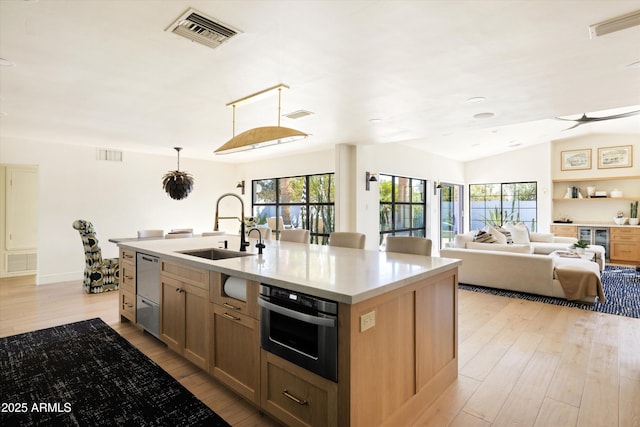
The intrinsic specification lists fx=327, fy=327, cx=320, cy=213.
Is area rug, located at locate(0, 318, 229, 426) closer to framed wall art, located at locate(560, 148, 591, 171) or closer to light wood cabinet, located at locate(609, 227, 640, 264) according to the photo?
light wood cabinet, located at locate(609, 227, 640, 264)

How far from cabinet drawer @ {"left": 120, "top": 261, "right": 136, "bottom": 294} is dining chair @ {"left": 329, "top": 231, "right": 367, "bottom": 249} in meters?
2.15

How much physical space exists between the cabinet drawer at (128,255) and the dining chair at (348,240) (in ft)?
6.99

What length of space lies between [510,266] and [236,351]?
4.38 metres

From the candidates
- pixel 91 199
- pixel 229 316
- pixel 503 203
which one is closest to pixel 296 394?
pixel 229 316

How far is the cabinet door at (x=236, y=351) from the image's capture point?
201 cm

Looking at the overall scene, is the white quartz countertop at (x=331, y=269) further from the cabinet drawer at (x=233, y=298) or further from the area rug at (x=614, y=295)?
the area rug at (x=614, y=295)

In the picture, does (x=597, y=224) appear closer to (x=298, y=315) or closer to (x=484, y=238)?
(x=484, y=238)

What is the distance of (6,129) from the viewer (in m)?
4.88

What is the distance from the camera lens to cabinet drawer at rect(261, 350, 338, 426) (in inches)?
63.1

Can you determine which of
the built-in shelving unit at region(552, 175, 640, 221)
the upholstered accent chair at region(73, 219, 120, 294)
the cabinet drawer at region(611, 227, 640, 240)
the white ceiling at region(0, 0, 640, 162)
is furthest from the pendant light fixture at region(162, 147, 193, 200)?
the cabinet drawer at region(611, 227, 640, 240)

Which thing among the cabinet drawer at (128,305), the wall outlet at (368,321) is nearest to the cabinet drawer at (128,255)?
→ the cabinet drawer at (128,305)

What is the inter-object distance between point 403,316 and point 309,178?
5.55 meters

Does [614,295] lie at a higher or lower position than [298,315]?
lower

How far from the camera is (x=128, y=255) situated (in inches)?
141
